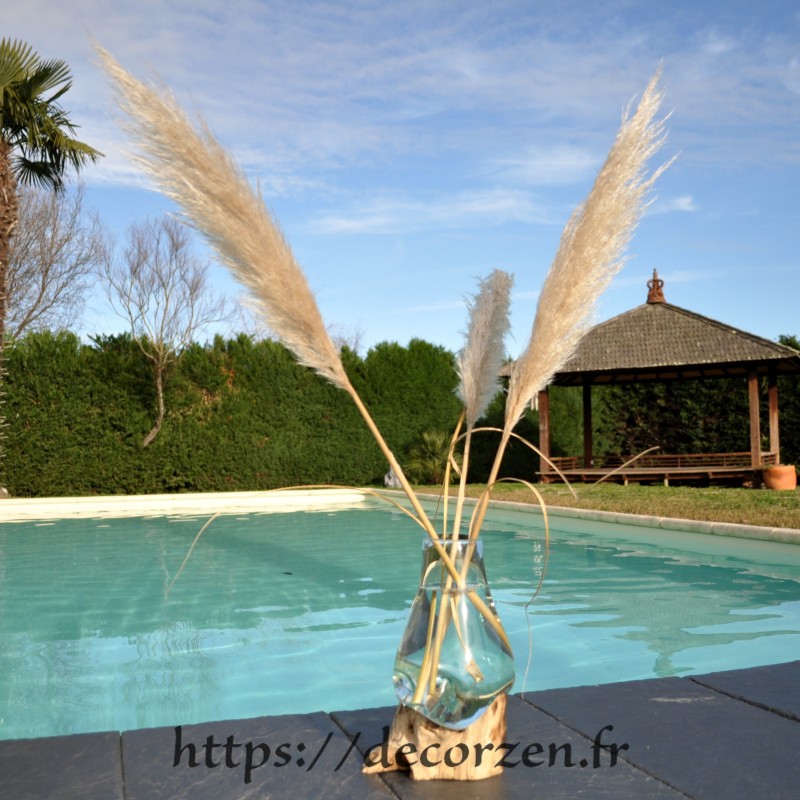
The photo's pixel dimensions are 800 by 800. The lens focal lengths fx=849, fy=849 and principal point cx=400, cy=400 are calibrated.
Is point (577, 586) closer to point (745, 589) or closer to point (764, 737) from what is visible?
point (745, 589)

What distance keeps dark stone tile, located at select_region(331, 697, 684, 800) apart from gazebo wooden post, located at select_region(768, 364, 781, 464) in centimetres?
1272

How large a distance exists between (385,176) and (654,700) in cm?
645

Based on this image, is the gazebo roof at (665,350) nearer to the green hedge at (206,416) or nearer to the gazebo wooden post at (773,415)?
the gazebo wooden post at (773,415)

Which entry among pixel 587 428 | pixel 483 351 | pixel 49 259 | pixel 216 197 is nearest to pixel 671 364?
pixel 587 428

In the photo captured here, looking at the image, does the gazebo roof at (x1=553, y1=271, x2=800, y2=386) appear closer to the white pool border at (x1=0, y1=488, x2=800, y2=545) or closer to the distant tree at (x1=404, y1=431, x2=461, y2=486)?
the distant tree at (x1=404, y1=431, x2=461, y2=486)

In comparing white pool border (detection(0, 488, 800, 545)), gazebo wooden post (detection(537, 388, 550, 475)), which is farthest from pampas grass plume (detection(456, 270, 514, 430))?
gazebo wooden post (detection(537, 388, 550, 475))

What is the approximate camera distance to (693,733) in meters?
1.68

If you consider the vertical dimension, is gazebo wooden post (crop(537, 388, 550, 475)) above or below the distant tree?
above

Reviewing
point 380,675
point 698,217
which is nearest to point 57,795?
point 380,675

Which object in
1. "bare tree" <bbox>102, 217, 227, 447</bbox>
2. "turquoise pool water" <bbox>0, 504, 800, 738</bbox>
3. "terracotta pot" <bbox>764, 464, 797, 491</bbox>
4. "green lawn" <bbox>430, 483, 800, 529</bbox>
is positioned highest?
"bare tree" <bbox>102, 217, 227, 447</bbox>

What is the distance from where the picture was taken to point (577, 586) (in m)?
5.94

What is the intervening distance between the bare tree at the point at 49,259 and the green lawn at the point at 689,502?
45.1 ft

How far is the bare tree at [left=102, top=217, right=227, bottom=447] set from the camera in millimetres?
14062

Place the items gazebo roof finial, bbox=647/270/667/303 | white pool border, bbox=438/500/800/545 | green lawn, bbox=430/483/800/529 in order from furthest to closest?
gazebo roof finial, bbox=647/270/667/303, green lawn, bbox=430/483/800/529, white pool border, bbox=438/500/800/545
